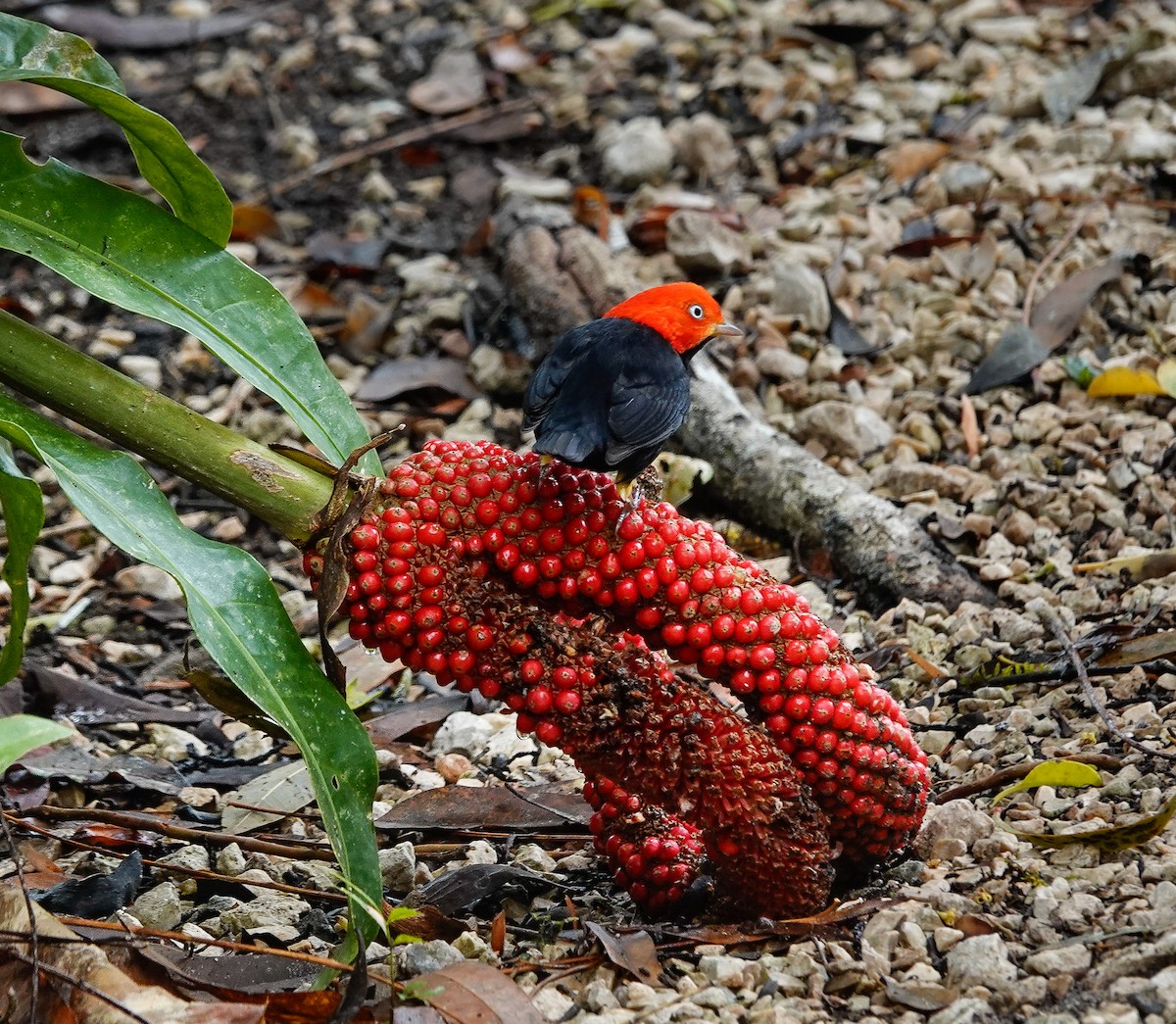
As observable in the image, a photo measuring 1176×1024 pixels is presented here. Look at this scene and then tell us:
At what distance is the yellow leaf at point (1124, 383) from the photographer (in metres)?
3.86

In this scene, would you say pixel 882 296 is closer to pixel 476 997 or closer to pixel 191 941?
pixel 476 997

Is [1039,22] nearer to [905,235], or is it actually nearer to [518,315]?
[905,235]

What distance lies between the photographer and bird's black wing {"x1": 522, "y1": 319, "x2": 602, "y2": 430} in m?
2.60

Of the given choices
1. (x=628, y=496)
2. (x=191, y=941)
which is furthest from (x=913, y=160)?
(x=191, y=941)

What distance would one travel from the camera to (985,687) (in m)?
3.04

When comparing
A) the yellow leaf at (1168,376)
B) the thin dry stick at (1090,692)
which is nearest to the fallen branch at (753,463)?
the thin dry stick at (1090,692)

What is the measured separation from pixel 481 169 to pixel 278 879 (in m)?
3.75

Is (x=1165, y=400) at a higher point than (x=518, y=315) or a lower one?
higher

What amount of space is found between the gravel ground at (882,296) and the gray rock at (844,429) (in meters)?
0.01

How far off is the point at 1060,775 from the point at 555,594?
91 cm

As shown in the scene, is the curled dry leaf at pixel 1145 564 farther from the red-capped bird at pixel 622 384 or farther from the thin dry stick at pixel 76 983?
the thin dry stick at pixel 76 983

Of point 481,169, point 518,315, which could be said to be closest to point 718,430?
point 518,315

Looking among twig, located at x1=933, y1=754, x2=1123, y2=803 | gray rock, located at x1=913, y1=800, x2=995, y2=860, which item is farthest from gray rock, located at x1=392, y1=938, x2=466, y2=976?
twig, located at x1=933, y1=754, x2=1123, y2=803

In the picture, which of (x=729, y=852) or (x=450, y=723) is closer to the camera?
(x=729, y=852)
